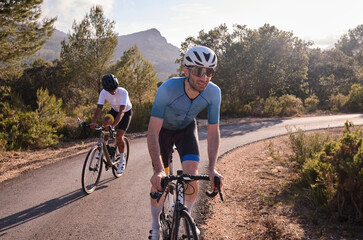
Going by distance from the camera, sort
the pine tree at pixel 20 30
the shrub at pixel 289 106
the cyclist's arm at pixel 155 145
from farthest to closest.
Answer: the shrub at pixel 289 106 → the pine tree at pixel 20 30 → the cyclist's arm at pixel 155 145

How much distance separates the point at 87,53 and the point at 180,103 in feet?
103

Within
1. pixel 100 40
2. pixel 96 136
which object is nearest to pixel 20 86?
pixel 100 40

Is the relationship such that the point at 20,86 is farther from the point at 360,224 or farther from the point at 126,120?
the point at 360,224

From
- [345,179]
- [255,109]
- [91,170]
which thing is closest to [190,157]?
[345,179]

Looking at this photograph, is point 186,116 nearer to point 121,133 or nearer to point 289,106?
point 121,133

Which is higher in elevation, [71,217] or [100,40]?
[100,40]

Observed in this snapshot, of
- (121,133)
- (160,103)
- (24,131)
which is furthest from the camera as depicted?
(24,131)

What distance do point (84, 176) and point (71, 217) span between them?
3.22 ft

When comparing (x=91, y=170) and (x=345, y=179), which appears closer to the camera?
(x=345, y=179)

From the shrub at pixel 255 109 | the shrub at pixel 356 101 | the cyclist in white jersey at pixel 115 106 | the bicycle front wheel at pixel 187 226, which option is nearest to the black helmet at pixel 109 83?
the cyclist in white jersey at pixel 115 106

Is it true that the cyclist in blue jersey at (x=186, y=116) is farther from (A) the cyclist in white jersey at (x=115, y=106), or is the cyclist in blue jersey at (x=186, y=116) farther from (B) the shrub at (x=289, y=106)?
(B) the shrub at (x=289, y=106)

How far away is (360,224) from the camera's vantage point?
12.3ft

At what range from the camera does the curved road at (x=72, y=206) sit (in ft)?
13.0

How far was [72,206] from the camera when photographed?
4.84 metres
